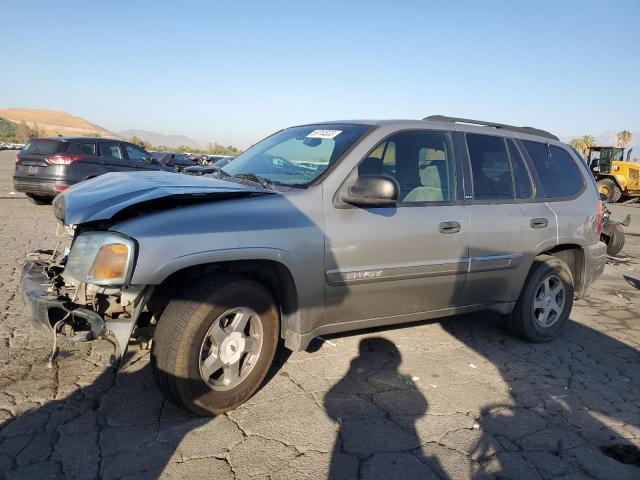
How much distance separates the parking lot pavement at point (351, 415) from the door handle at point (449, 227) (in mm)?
1099

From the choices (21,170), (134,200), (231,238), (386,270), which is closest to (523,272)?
(386,270)

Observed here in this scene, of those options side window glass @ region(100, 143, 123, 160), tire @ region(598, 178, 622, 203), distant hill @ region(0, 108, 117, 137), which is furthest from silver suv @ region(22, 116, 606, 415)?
distant hill @ region(0, 108, 117, 137)

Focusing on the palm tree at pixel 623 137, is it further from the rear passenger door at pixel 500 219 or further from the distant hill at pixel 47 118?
the distant hill at pixel 47 118

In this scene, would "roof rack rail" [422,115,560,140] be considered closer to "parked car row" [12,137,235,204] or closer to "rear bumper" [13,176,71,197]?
"parked car row" [12,137,235,204]

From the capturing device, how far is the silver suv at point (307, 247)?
267 centimetres

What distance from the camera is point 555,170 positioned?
457 centimetres

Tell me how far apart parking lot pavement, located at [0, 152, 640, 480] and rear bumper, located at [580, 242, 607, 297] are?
2.43 ft

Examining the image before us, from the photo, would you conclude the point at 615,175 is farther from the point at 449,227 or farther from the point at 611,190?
the point at 449,227

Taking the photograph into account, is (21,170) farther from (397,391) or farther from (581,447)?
(581,447)

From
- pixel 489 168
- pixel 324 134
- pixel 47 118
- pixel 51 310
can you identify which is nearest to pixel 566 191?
pixel 489 168

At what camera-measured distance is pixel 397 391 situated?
11.1ft

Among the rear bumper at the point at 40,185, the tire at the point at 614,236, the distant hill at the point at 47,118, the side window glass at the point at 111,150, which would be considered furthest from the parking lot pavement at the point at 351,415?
the distant hill at the point at 47,118

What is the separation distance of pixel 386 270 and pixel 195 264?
1.36 m

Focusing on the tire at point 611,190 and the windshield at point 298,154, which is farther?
the tire at point 611,190
